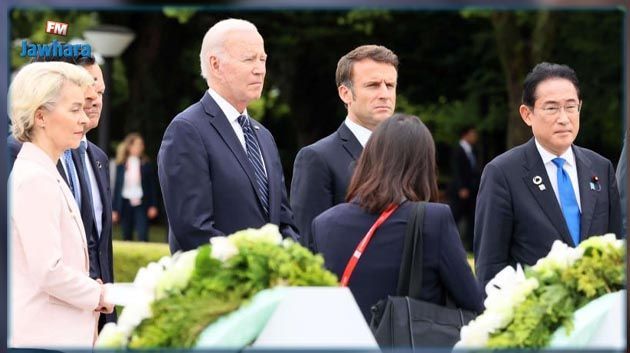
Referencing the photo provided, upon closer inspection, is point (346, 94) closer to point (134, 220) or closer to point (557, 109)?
point (557, 109)

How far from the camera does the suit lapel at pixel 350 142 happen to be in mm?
6605

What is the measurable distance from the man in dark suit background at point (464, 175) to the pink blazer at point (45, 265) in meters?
16.2

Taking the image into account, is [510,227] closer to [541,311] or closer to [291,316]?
[541,311]

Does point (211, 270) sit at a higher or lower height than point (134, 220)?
higher

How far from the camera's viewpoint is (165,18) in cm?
2400

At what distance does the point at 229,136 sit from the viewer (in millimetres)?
5961

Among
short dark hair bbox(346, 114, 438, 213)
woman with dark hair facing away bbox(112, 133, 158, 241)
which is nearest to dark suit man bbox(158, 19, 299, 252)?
short dark hair bbox(346, 114, 438, 213)

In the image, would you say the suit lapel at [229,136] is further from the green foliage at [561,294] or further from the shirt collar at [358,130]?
the green foliage at [561,294]

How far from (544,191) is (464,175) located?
15186 millimetres

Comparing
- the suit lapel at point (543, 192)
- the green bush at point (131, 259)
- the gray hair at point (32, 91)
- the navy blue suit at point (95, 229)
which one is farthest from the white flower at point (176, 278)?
the green bush at point (131, 259)

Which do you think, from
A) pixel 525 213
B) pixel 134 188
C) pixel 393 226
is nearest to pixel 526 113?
pixel 525 213

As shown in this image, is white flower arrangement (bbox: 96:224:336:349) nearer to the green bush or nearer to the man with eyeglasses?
the man with eyeglasses

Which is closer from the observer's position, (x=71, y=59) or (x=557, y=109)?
(x=557, y=109)

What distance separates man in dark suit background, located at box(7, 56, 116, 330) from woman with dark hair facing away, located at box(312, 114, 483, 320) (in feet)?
4.09
